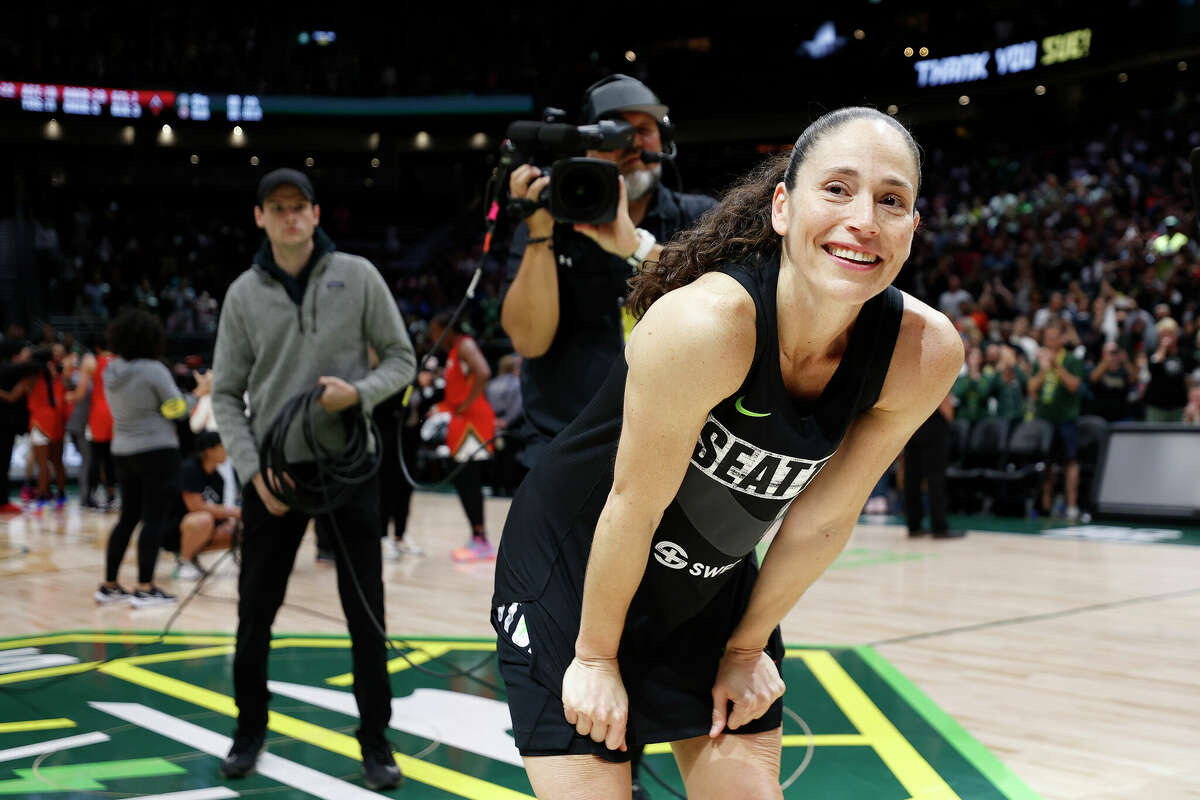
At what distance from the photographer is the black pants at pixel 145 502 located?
628cm

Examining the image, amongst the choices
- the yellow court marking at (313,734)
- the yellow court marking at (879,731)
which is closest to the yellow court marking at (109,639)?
the yellow court marking at (313,734)

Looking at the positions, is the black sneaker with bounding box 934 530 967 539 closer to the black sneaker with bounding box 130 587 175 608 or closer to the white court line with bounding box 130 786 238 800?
the black sneaker with bounding box 130 587 175 608

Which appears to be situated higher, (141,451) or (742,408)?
(742,408)

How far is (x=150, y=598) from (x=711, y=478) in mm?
5445

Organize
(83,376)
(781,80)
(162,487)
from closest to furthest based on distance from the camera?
(162,487) → (83,376) → (781,80)

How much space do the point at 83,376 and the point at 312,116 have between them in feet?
51.0

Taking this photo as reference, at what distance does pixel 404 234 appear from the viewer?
2970 centimetres

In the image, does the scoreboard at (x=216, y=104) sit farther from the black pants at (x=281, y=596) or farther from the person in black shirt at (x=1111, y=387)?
the black pants at (x=281, y=596)

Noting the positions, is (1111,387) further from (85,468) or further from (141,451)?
(85,468)

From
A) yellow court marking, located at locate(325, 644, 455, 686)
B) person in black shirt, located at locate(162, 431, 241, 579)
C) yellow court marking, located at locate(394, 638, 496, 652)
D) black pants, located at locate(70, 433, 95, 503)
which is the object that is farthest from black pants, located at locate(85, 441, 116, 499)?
yellow court marking, located at locate(325, 644, 455, 686)

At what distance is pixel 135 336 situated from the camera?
6.45m

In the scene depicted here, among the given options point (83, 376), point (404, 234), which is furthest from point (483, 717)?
point (404, 234)

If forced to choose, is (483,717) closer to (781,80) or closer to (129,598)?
(129,598)

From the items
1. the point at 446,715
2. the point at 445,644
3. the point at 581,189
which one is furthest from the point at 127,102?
the point at 581,189
